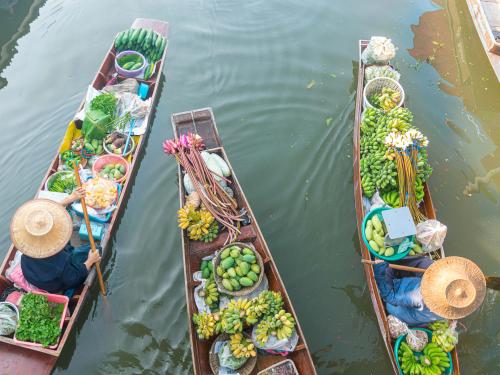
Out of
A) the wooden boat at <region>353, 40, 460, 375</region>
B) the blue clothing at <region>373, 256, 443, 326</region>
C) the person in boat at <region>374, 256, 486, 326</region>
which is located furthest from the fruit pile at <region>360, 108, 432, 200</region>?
the person in boat at <region>374, 256, 486, 326</region>

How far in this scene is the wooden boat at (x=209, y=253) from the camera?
436 centimetres

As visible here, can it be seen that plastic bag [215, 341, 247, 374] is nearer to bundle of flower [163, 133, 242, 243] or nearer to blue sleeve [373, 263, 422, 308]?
bundle of flower [163, 133, 242, 243]

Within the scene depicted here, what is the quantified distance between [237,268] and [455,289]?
8.34ft

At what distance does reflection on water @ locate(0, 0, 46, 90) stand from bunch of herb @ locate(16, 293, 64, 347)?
7.31 meters

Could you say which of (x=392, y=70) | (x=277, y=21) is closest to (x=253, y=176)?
(x=392, y=70)

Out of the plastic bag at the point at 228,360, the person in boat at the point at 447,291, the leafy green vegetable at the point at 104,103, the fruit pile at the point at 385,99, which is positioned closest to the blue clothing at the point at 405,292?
the person in boat at the point at 447,291

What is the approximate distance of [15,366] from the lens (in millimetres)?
4508

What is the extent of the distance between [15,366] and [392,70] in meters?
8.14

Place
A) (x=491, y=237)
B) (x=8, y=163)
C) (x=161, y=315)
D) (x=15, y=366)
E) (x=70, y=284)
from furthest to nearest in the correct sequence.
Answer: (x=8, y=163) < (x=491, y=237) < (x=161, y=315) < (x=70, y=284) < (x=15, y=366)

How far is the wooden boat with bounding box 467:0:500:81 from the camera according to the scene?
876cm

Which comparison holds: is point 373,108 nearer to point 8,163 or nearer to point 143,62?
point 143,62

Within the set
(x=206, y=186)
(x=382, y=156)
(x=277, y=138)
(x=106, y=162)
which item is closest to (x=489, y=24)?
(x=382, y=156)

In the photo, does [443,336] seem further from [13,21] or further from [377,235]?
[13,21]

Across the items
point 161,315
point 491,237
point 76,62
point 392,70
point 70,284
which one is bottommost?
point 491,237
